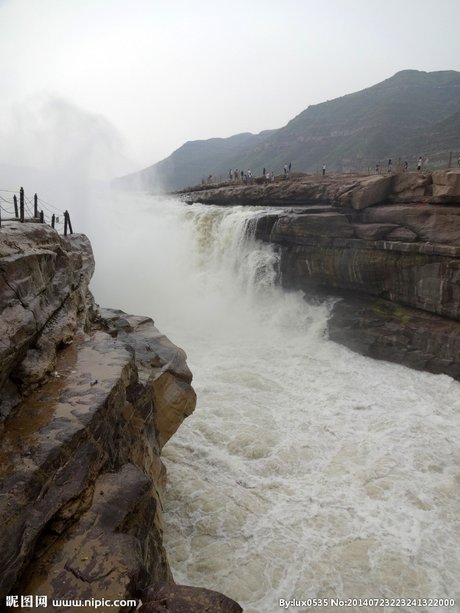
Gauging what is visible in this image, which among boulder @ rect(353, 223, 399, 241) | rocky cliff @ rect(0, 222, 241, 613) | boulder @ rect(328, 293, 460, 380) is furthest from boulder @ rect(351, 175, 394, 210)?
rocky cliff @ rect(0, 222, 241, 613)

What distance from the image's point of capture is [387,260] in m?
15.1

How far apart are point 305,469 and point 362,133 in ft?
282

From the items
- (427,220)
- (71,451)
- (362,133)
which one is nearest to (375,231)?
(427,220)

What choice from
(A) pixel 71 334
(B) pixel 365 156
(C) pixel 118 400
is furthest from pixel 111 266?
(B) pixel 365 156

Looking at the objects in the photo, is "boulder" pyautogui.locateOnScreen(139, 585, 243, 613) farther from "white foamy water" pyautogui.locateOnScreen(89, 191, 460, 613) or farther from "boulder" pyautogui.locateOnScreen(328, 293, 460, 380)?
"boulder" pyautogui.locateOnScreen(328, 293, 460, 380)

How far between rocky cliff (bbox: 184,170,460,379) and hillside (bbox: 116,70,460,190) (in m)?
38.8

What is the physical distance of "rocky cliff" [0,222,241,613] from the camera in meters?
3.41

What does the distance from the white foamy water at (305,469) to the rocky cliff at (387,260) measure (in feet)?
2.94

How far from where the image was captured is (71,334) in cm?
680

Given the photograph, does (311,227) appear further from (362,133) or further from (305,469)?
(362,133)

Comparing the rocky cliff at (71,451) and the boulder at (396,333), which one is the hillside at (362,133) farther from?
the rocky cliff at (71,451)

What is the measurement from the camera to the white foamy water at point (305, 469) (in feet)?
20.4

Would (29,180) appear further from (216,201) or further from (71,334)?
(71,334)

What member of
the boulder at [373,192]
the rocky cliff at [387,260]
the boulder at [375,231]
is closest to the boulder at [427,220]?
the rocky cliff at [387,260]
